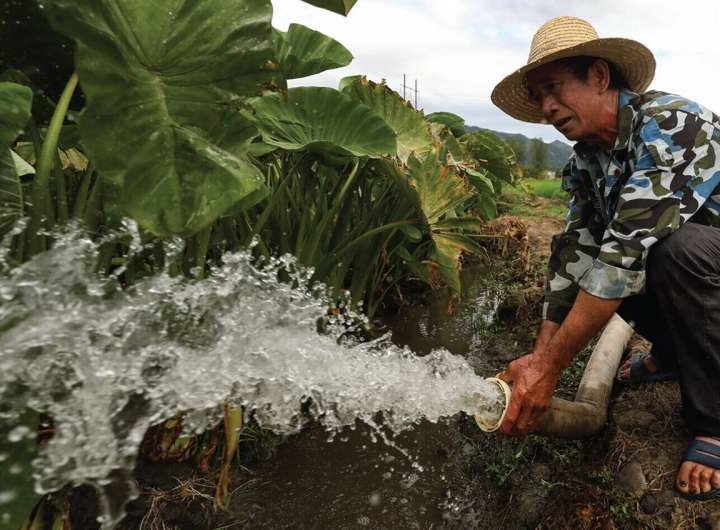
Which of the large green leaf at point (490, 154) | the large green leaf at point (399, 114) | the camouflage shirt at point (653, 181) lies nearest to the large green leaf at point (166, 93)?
the camouflage shirt at point (653, 181)

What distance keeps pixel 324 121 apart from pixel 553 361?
106 cm

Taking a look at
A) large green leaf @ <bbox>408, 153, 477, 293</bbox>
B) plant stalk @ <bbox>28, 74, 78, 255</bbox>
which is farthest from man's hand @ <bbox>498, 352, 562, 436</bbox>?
plant stalk @ <bbox>28, 74, 78, 255</bbox>

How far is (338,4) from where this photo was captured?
0.99 meters

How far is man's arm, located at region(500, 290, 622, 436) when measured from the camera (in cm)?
109

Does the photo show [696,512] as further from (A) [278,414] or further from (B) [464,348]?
(B) [464,348]

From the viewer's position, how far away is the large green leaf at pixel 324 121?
61.6 inches

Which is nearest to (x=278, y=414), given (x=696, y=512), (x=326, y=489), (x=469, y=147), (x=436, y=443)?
(x=326, y=489)

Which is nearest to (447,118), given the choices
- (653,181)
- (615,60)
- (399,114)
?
(399,114)

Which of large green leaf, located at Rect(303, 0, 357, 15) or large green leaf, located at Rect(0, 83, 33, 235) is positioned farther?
large green leaf, located at Rect(303, 0, 357, 15)

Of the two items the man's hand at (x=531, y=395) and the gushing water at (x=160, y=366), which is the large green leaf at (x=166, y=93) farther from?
the man's hand at (x=531, y=395)

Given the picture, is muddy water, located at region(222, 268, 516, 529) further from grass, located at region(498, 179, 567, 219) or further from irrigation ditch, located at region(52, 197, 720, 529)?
grass, located at region(498, 179, 567, 219)

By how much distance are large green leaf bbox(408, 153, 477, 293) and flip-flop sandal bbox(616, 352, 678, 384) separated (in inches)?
25.4

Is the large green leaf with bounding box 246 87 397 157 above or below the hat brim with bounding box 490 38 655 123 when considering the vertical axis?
below

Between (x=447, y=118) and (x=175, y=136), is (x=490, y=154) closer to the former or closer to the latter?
(x=447, y=118)
